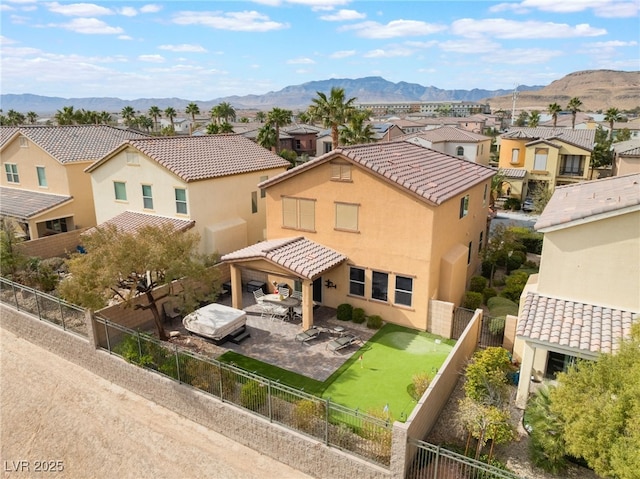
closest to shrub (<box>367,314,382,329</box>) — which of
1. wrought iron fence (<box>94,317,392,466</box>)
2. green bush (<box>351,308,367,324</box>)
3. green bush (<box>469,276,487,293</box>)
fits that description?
green bush (<box>351,308,367,324</box>)

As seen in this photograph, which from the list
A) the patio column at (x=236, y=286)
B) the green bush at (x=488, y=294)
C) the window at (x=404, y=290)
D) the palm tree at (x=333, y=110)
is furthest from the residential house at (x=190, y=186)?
the green bush at (x=488, y=294)

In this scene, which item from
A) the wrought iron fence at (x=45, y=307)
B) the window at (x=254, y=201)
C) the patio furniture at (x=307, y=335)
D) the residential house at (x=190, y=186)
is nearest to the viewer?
Answer: the wrought iron fence at (x=45, y=307)

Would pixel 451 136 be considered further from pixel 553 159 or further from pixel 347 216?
pixel 347 216

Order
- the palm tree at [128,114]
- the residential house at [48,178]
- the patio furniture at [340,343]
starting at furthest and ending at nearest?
the palm tree at [128,114] < the residential house at [48,178] < the patio furniture at [340,343]

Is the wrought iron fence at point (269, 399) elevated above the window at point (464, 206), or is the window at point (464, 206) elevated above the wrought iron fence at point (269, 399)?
the window at point (464, 206)

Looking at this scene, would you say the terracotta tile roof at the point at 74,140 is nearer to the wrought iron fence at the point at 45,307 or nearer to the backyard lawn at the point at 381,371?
the wrought iron fence at the point at 45,307

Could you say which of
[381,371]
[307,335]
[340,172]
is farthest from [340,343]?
[340,172]

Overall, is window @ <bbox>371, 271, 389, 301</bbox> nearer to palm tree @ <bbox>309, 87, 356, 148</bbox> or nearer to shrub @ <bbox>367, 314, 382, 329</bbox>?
shrub @ <bbox>367, 314, 382, 329</bbox>

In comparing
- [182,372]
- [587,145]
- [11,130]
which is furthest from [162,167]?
[587,145]
